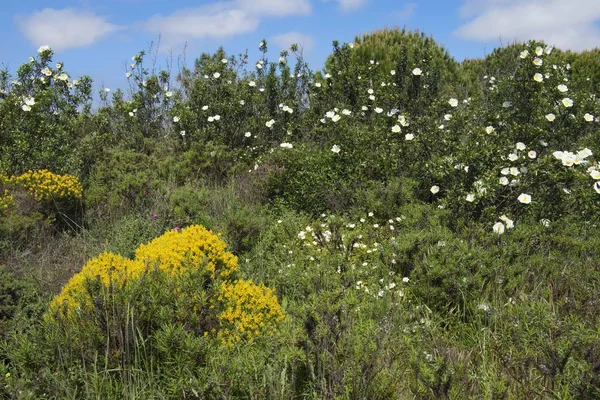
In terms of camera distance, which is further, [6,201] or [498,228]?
[6,201]

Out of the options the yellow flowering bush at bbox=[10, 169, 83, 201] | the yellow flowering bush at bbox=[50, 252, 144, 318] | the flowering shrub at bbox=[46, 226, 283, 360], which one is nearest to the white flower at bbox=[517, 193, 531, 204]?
the flowering shrub at bbox=[46, 226, 283, 360]

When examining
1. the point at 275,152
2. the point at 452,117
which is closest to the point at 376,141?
the point at 452,117

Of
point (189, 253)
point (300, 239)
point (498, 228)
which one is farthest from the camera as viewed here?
point (300, 239)

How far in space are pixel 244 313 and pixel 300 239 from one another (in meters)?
2.04

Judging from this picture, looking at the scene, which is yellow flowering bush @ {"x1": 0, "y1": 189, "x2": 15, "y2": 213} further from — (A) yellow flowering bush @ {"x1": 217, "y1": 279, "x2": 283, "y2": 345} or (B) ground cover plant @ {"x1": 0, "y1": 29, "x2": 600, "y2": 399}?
(A) yellow flowering bush @ {"x1": 217, "y1": 279, "x2": 283, "y2": 345}

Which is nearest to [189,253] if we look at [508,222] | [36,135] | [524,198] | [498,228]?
[498,228]

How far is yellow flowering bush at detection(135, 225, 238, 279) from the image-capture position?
3.74 m

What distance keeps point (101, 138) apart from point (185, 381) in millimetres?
5513

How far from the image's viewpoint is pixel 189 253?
3.77 m

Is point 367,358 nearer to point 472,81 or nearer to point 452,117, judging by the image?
point 452,117

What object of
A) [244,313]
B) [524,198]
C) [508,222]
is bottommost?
[244,313]

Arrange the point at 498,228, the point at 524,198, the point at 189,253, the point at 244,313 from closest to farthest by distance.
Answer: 1. the point at 244,313
2. the point at 189,253
3. the point at 498,228
4. the point at 524,198

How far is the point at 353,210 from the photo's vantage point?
18.9 ft

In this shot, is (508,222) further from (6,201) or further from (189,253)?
(6,201)
